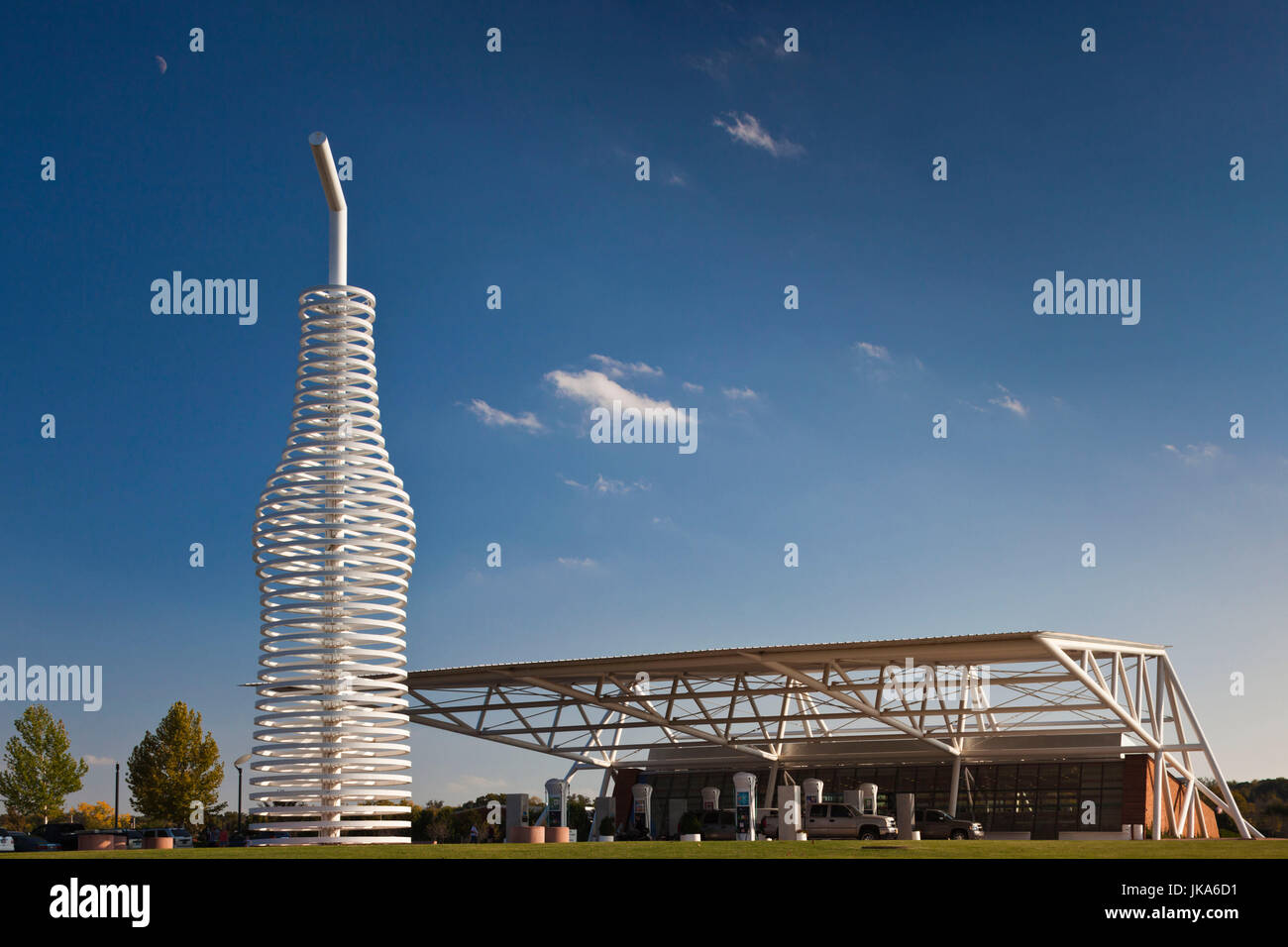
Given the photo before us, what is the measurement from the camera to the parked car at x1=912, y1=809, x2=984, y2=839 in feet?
162

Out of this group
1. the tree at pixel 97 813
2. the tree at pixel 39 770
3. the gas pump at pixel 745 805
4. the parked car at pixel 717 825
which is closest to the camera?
the gas pump at pixel 745 805

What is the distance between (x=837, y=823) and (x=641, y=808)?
945 cm

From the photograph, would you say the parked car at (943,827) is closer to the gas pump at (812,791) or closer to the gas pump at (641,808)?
the gas pump at (812,791)

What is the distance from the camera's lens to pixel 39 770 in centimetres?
7419

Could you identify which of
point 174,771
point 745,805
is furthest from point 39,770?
point 745,805

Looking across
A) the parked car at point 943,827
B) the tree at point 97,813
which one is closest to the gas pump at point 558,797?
the parked car at point 943,827

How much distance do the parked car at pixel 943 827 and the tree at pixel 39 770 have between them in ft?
165

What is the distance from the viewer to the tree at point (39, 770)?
73.8 metres

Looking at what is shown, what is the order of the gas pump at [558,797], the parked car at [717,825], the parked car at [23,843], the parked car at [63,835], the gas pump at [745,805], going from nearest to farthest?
the gas pump at [745,805], the parked car at [23,843], the parked car at [63,835], the gas pump at [558,797], the parked car at [717,825]

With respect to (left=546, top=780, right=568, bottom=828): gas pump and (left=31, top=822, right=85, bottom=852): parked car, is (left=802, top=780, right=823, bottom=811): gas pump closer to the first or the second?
(left=546, top=780, right=568, bottom=828): gas pump

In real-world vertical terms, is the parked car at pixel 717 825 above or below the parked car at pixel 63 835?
above

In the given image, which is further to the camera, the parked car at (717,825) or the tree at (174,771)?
the tree at (174,771)
